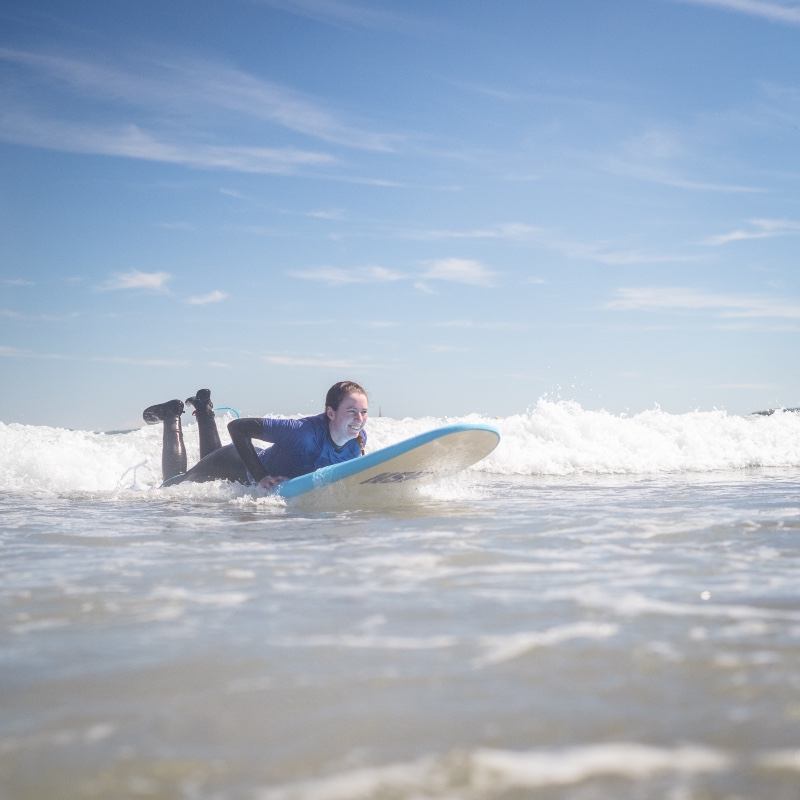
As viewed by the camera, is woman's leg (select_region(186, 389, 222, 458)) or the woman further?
woman's leg (select_region(186, 389, 222, 458))

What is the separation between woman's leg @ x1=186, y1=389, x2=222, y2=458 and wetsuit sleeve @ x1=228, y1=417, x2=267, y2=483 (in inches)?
63.9

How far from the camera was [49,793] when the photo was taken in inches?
63.6

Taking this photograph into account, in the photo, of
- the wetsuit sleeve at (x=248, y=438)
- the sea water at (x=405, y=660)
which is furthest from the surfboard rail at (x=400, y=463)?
the sea water at (x=405, y=660)

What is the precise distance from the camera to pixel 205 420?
8523mm

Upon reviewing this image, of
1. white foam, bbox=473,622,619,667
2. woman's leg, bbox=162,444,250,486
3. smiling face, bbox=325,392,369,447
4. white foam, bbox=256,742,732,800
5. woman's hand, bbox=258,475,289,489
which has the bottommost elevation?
white foam, bbox=256,742,732,800

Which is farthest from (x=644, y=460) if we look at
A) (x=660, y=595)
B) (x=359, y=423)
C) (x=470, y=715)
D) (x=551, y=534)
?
(x=470, y=715)

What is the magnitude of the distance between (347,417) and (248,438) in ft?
2.80

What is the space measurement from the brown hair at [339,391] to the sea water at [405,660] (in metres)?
1.79

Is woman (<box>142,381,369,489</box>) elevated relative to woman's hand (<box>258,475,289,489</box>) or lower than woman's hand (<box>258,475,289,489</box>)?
elevated

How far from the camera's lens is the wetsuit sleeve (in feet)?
22.1

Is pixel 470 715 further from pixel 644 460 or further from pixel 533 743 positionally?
pixel 644 460

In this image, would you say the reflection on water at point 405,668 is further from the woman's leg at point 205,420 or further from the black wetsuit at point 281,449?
the woman's leg at point 205,420

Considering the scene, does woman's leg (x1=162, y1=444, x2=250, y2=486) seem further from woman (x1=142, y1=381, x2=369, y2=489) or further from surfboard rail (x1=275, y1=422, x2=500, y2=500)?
surfboard rail (x1=275, y1=422, x2=500, y2=500)

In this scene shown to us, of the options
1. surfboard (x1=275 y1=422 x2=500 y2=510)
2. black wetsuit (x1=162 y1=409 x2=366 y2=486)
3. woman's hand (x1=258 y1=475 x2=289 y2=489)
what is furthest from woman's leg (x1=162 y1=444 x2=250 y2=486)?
surfboard (x1=275 y1=422 x2=500 y2=510)
